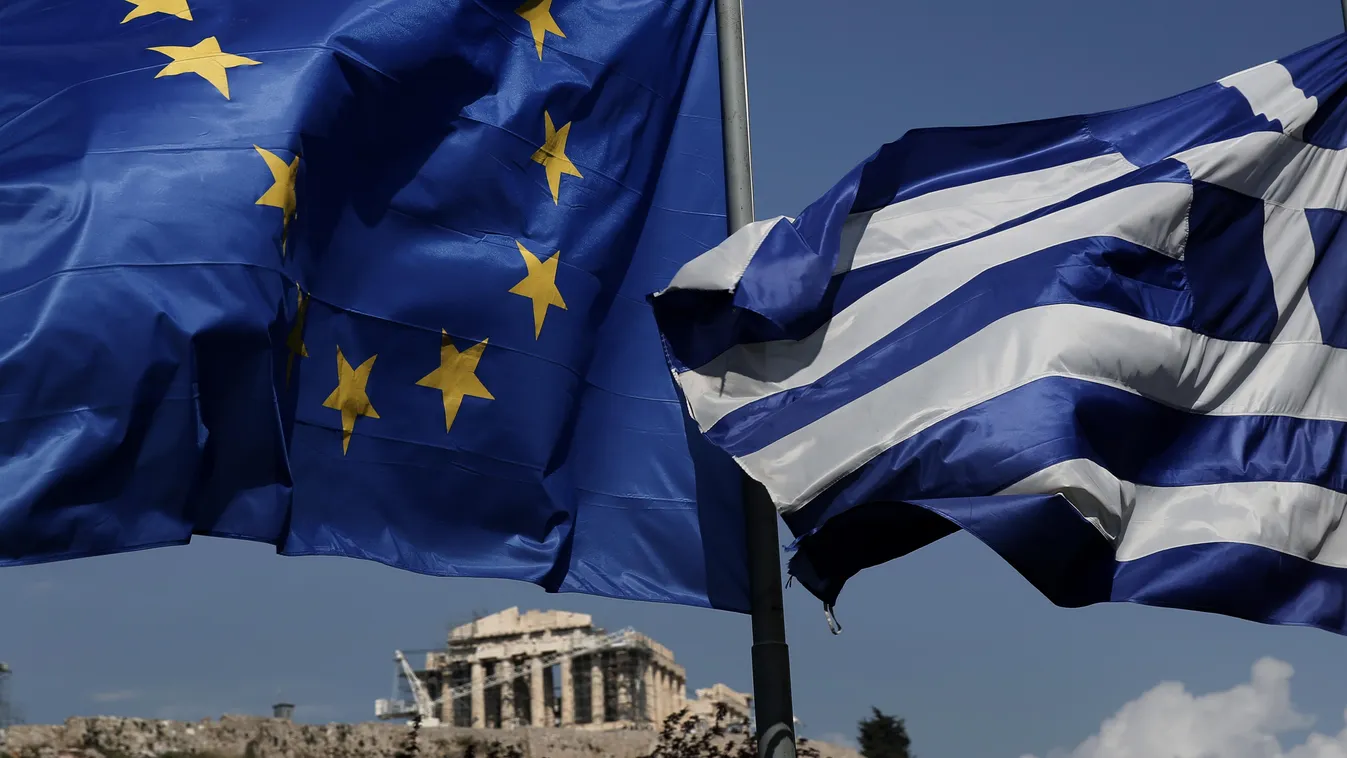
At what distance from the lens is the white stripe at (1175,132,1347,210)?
237 inches

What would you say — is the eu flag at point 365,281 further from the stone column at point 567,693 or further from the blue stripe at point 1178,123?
the stone column at point 567,693

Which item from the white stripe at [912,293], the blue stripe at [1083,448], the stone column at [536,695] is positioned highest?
the stone column at [536,695]

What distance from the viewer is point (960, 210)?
6.16 m

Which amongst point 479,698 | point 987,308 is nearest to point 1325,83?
point 987,308

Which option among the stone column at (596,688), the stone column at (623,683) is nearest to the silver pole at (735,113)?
the stone column at (623,683)

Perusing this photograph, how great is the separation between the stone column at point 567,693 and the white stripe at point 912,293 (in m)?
98.2

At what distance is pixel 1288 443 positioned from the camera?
225 inches

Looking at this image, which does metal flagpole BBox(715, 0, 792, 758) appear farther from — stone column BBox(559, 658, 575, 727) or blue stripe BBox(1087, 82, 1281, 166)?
stone column BBox(559, 658, 575, 727)

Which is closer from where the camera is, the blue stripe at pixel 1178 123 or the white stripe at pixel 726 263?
the white stripe at pixel 726 263

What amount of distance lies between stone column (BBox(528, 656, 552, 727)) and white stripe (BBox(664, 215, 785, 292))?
95254mm

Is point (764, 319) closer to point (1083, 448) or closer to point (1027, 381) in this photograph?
point (1027, 381)

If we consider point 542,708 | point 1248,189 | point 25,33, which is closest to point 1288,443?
point 1248,189

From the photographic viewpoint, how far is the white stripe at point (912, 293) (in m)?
5.81

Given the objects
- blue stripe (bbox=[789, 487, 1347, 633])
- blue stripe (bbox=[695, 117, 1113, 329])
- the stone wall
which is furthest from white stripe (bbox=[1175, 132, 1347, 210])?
the stone wall
